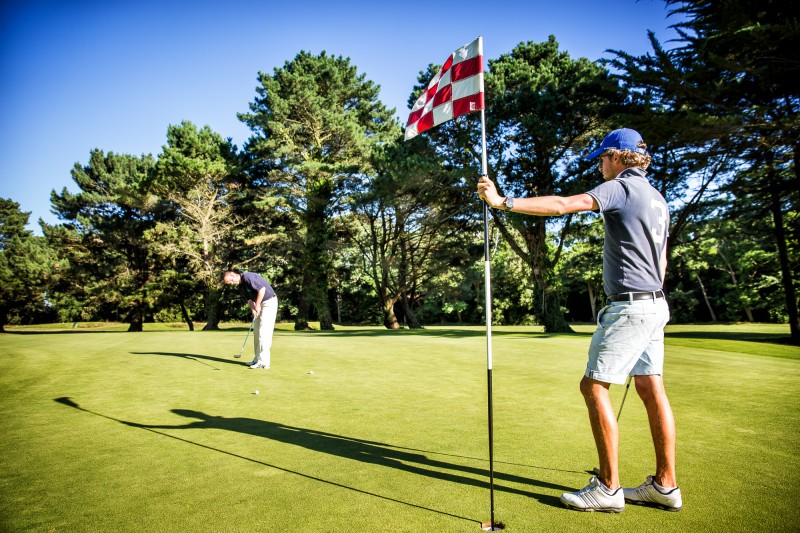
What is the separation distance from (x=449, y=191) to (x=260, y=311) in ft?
61.2

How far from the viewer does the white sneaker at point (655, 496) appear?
2.84 m

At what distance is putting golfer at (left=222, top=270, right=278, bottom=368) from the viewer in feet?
30.8

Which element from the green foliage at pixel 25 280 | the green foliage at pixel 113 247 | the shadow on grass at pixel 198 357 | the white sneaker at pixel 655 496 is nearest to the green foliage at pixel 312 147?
the green foliage at pixel 113 247

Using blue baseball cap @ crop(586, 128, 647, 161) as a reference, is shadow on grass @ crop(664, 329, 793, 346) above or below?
below

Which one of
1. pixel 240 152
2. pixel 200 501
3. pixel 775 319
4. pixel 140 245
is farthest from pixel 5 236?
pixel 775 319

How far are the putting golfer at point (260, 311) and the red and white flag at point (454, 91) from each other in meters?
5.56

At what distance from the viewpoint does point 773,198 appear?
16219 millimetres

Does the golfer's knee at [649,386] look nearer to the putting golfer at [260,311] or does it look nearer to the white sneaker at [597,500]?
the white sneaker at [597,500]

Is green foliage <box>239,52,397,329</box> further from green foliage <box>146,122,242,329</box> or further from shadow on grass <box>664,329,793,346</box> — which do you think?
shadow on grass <box>664,329,793,346</box>

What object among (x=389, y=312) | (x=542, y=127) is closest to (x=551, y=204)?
(x=542, y=127)

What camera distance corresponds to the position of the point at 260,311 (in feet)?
31.7

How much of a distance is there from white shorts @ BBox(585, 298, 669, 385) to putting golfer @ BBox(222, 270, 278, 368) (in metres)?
7.46

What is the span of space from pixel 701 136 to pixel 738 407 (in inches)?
417

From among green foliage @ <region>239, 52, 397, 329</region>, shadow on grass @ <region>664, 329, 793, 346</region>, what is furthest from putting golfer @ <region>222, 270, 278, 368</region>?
green foliage @ <region>239, 52, 397, 329</region>
